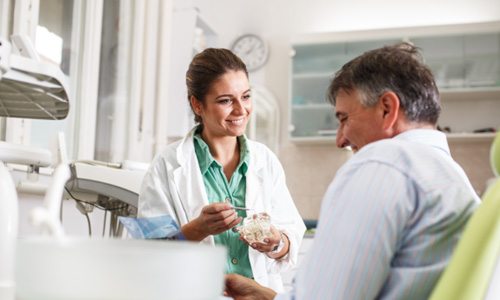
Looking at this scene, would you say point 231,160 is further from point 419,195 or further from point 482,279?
point 482,279

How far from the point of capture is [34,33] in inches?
104

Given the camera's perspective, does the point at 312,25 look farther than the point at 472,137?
Yes

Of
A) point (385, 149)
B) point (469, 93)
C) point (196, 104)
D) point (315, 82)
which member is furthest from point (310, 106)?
point (385, 149)

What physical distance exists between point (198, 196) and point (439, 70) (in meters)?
2.79

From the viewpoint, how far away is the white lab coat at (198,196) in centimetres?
158

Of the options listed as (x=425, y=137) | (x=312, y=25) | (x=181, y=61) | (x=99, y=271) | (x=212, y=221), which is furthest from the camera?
(x=312, y=25)

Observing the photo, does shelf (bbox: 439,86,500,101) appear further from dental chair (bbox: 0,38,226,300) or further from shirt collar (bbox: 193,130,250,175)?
dental chair (bbox: 0,38,226,300)

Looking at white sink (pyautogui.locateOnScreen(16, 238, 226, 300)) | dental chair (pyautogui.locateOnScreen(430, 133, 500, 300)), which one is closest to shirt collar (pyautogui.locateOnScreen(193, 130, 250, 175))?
dental chair (pyautogui.locateOnScreen(430, 133, 500, 300))

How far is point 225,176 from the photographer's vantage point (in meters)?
1.69

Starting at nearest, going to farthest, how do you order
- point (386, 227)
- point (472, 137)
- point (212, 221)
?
point (386, 227) → point (212, 221) → point (472, 137)

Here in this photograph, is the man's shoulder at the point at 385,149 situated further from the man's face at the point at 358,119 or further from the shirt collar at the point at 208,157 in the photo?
the shirt collar at the point at 208,157

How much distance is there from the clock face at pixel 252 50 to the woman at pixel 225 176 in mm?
2702

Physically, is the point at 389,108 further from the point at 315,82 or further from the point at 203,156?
the point at 315,82

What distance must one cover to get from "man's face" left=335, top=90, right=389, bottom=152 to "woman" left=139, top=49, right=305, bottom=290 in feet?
1.62
